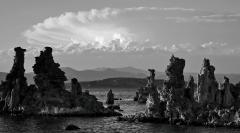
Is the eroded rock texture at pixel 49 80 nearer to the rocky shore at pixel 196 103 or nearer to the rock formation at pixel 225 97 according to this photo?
the rocky shore at pixel 196 103

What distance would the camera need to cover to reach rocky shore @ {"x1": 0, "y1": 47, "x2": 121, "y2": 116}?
168 metres

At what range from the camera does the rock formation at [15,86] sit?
17438 cm

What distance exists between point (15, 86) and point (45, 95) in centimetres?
1356

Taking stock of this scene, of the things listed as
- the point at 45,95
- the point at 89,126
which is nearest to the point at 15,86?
the point at 45,95

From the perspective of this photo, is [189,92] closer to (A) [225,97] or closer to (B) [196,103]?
(B) [196,103]

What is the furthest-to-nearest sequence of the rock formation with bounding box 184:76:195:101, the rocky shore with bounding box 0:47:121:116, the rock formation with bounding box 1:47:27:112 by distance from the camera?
the rock formation with bounding box 1:47:27:112 → the rocky shore with bounding box 0:47:121:116 → the rock formation with bounding box 184:76:195:101

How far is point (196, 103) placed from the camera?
13950 cm

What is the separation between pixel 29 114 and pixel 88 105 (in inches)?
825

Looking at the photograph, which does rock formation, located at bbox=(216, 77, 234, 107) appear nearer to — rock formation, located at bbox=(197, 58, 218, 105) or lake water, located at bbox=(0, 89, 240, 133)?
rock formation, located at bbox=(197, 58, 218, 105)

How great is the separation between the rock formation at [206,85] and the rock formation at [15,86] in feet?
→ 221

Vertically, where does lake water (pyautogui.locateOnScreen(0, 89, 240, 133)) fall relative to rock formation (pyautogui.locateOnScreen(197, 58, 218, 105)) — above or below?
below

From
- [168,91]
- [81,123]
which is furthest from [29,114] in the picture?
[168,91]

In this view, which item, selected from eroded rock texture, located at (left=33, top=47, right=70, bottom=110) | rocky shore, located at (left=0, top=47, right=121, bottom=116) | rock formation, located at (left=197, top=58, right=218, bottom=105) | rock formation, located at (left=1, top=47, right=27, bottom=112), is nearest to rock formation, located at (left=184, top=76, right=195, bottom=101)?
rock formation, located at (left=197, top=58, right=218, bottom=105)

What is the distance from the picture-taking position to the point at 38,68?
179500mm
